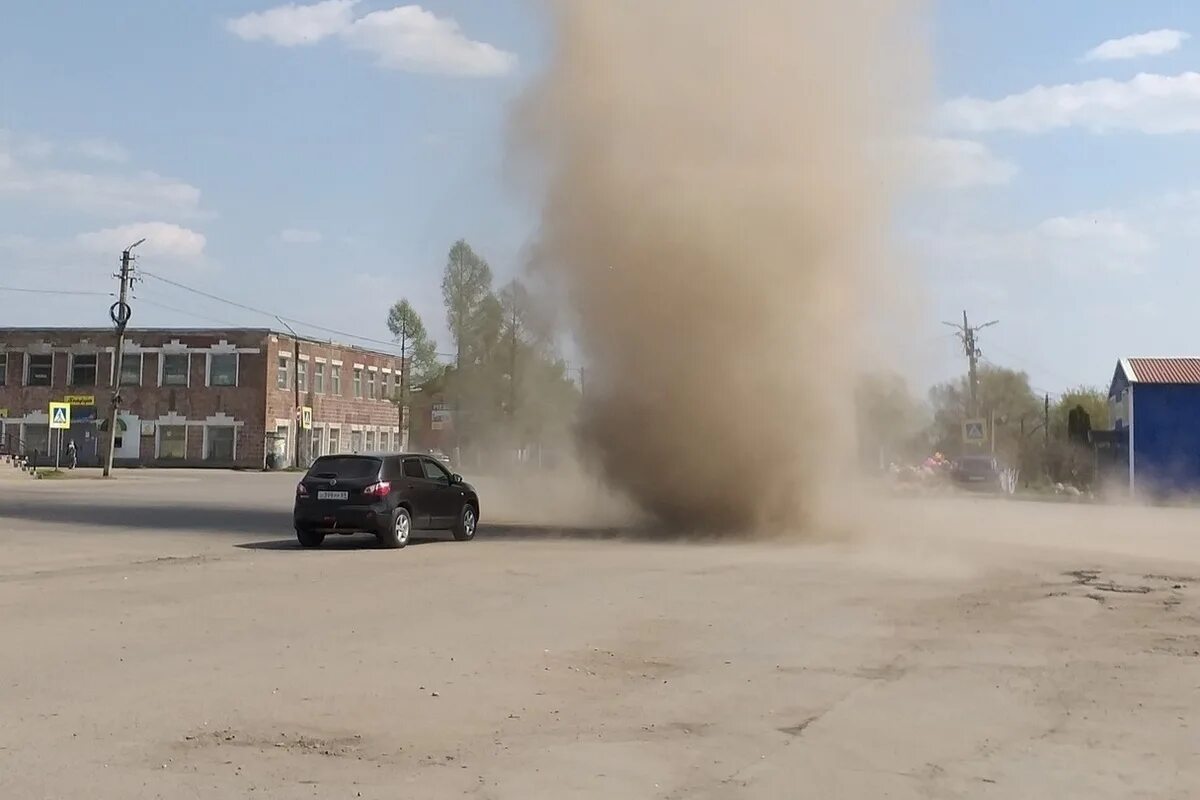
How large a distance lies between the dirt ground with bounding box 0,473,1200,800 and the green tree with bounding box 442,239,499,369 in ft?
75.3

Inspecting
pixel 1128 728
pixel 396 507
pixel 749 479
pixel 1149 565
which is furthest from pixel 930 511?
pixel 1128 728

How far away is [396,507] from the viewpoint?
1912 centimetres

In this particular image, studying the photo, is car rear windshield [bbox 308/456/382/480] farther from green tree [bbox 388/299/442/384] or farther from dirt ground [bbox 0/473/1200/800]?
green tree [bbox 388/299/442/384]

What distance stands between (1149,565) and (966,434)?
26333 mm

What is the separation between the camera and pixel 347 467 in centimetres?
1912

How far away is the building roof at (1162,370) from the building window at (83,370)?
5219 cm

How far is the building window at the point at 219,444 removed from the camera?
68.1 meters

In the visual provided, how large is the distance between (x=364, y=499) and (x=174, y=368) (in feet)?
177

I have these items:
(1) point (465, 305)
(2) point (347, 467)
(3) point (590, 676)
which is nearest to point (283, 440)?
(1) point (465, 305)

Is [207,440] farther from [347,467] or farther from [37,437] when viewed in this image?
[347,467]

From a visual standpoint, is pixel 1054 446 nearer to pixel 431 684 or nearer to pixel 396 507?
pixel 396 507

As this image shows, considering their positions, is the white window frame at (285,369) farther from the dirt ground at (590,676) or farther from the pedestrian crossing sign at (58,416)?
the dirt ground at (590,676)

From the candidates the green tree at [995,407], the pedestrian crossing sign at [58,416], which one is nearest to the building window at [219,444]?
the pedestrian crossing sign at [58,416]

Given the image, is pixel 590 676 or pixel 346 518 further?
pixel 346 518
